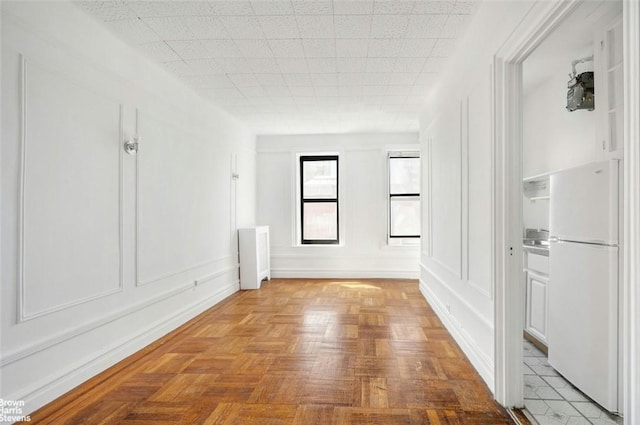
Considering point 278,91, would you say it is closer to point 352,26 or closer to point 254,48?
point 254,48

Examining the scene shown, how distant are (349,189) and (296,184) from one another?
94 cm

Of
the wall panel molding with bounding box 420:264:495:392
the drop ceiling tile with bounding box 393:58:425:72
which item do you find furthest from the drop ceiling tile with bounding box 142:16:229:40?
the wall panel molding with bounding box 420:264:495:392

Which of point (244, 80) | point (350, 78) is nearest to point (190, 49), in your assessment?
A: point (244, 80)

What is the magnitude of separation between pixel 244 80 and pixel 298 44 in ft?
3.23

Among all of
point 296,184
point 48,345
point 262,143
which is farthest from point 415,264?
point 48,345

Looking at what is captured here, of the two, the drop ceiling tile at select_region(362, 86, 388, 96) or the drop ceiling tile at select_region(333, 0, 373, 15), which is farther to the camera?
the drop ceiling tile at select_region(362, 86, 388, 96)

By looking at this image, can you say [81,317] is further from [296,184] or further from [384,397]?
[296,184]

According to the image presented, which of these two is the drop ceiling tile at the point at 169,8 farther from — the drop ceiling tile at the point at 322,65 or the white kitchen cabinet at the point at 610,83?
the white kitchen cabinet at the point at 610,83

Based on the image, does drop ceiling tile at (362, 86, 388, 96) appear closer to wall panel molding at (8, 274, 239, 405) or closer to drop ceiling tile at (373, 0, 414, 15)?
drop ceiling tile at (373, 0, 414, 15)

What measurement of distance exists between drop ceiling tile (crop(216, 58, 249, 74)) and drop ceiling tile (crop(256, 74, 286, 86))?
0.21 metres

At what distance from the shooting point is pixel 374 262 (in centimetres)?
615

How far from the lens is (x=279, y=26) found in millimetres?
2557

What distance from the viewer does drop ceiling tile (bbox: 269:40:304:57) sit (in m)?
2.79

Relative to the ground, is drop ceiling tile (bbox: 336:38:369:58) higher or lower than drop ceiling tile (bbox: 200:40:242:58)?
higher
